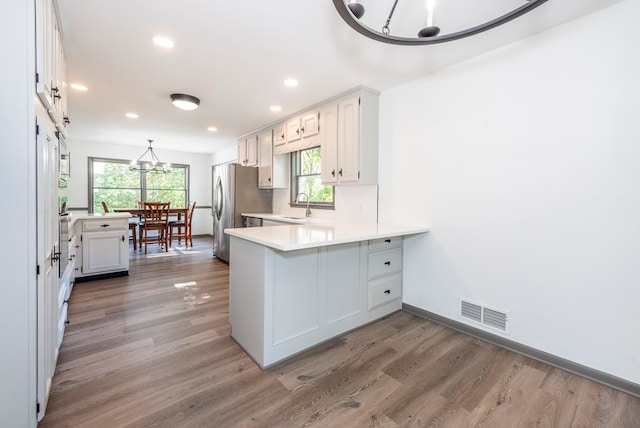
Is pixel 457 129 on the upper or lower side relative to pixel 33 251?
upper

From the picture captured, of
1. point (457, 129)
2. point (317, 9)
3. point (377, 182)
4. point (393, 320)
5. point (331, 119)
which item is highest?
point (317, 9)

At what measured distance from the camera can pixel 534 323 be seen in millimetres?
2109

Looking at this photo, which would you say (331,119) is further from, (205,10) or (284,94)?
(205,10)

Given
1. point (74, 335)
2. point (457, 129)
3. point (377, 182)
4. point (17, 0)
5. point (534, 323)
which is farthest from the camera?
point (377, 182)

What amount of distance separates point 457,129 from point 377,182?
999 mm

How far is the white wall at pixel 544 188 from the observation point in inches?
69.3

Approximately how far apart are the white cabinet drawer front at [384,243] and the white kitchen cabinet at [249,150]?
Result: 121 inches

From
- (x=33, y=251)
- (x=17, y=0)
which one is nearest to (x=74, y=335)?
(x=33, y=251)

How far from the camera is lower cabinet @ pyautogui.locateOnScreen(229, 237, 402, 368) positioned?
1938mm

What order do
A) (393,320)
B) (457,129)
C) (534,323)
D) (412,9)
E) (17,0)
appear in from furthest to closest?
(393,320), (457,129), (534,323), (412,9), (17,0)

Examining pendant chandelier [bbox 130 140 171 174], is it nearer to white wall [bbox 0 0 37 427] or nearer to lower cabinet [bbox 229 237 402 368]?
lower cabinet [bbox 229 237 402 368]

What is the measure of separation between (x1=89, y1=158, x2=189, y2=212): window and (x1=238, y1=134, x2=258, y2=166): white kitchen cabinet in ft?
10.1

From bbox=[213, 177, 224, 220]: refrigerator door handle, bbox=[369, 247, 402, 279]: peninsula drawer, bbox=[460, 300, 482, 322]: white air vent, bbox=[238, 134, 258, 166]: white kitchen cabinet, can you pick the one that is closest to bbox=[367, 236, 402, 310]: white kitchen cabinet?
bbox=[369, 247, 402, 279]: peninsula drawer

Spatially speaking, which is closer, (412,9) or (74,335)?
(412,9)
